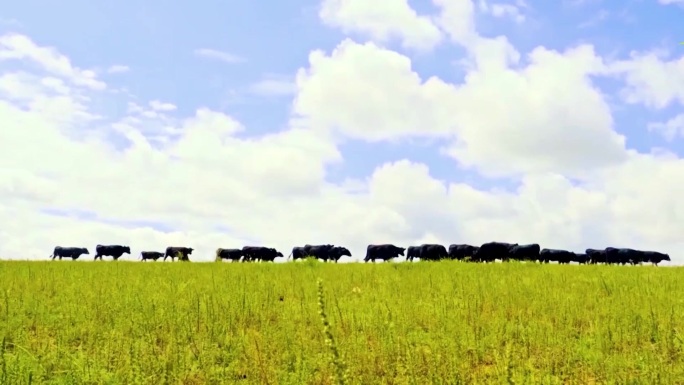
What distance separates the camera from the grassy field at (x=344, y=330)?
287 inches

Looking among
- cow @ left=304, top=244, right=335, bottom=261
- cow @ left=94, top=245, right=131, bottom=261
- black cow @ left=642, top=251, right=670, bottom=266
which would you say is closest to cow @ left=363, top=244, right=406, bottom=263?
cow @ left=304, top=244, right=335, bottom=261

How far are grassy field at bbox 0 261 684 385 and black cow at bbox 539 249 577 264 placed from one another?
32.2 meters

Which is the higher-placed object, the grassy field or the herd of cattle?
the herd of cattle

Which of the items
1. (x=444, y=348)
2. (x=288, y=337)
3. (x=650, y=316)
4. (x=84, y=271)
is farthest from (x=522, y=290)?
(x=84, y=271)

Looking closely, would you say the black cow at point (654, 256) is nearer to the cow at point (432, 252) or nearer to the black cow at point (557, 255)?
the black cow at point (557, 255)

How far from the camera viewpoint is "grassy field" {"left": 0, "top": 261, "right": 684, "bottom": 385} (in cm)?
728

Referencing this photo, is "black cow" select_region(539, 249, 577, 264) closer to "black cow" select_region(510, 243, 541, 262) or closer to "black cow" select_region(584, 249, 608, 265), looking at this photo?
"black cow" select_region(584, 249, 608, 265)

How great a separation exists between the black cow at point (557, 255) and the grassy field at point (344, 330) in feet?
106

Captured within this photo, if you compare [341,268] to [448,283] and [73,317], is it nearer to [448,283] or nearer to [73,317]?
[448,283]

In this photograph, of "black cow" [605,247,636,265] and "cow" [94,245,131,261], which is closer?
"black cow" [605,247,636,265]

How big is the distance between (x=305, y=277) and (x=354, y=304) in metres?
3.72

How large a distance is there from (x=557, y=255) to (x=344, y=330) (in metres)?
39.4

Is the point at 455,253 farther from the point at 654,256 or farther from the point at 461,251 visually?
the point at 654,256

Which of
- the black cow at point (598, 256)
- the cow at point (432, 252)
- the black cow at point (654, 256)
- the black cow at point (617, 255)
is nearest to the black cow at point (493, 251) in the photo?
the cow at point (432, 252)
